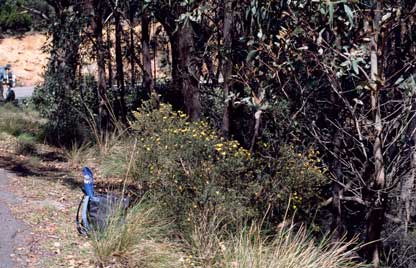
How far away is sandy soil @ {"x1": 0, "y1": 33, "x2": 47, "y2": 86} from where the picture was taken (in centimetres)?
4614

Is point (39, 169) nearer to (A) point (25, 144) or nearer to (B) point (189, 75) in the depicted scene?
(A) point (25, 144)

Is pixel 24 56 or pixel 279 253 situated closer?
pixel 279 253

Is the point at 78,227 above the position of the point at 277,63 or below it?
below

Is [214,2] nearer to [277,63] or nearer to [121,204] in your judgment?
[277,63]

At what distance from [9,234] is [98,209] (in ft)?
2.93

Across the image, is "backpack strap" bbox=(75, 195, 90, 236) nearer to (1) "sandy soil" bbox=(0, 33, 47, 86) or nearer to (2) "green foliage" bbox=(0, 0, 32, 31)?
(1) "sandy soil" bbox=(0, 33, 47, 86)

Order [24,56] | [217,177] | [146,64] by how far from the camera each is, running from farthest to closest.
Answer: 1. [24,56]
2. [146,64]
3. [217,177]

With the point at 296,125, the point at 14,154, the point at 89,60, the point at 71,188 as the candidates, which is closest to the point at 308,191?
the point at 296,125

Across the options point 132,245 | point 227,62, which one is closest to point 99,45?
point 227,62

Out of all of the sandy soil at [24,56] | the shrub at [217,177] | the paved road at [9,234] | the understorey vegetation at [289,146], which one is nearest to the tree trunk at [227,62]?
the understorey vegetation at [289,146]

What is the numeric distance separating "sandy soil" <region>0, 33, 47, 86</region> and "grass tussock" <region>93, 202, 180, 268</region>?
40.2 meters

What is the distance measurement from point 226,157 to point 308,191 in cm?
99

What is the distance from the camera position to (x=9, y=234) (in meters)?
6.33

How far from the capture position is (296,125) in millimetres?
7219
